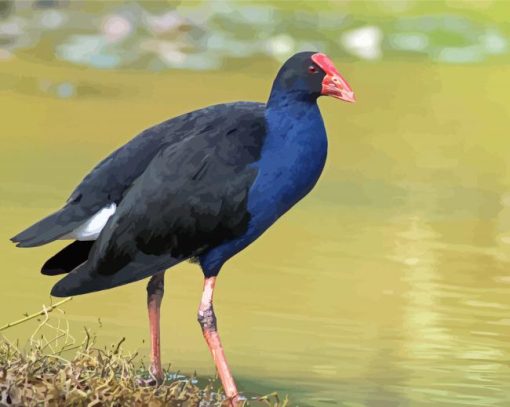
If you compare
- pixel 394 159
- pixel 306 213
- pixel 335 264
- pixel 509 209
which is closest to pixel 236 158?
pixel 335 264

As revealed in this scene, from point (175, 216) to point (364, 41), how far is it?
1074 cm

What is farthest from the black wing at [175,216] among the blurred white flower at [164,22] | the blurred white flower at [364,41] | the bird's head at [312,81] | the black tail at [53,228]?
the blurred white flower at [364,41]

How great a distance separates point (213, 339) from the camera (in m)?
5.13

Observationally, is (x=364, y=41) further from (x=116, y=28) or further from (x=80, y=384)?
(x=80, y=384)

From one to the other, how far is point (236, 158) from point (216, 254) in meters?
0.33

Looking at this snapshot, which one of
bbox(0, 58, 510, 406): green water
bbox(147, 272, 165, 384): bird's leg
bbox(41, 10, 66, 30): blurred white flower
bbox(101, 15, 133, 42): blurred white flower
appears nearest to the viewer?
bbox(147, 272, 165, 384): bird's leg

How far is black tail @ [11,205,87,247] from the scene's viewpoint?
5.02m

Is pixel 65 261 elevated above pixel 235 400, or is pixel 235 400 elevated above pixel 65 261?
pixel 65 261

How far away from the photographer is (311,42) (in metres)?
14.7

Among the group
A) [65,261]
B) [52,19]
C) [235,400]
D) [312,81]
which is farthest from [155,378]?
[52,19]

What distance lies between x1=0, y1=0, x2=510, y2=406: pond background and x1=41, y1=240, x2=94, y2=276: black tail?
2.33 ft

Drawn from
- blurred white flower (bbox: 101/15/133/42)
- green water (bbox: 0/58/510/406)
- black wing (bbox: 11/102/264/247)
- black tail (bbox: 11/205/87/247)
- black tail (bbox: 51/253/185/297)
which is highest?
blurred white flower (bbox: 101/15/133/42)

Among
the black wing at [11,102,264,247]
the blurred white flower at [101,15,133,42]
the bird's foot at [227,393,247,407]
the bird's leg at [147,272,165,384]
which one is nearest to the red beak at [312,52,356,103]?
the black wing at [11,102,264,247]

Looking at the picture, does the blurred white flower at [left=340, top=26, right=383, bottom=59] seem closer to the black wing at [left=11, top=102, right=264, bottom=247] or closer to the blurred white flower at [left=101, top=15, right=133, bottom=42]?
the blurred white flower at [left=101, top=15, right=133, bottom=42]
